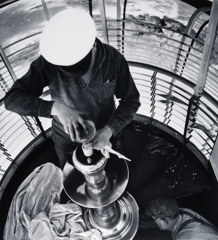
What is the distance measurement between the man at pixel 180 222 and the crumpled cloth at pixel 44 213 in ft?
1.16

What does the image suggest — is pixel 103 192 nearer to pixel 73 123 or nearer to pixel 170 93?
pixel 73 123

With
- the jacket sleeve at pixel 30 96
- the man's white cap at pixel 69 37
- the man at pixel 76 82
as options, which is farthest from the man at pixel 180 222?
the man's white cap at pixel 69 37

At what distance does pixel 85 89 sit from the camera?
123 cm

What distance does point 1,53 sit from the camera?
1.61 metres

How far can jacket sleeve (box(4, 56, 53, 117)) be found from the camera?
1159mm

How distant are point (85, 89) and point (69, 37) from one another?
36 centimetres

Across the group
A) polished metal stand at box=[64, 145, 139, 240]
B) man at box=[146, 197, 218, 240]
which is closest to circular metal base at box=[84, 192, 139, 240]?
polished metal stand at box=[64, 145, 139, 240]

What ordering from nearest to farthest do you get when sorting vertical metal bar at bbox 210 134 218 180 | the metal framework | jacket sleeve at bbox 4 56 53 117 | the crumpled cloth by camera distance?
jacket sleeve at bbox 4 56 53 117, the metal framework, the crumpled cloth, vertical metal bar at bbox 210 134 218 180

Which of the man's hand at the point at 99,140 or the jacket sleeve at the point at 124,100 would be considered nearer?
the man's hand at the point at 99,140

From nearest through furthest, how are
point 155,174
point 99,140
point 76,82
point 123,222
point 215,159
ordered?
point 99,140 → point 76,82 → point 123,222 → point 215,159 → point 155,174

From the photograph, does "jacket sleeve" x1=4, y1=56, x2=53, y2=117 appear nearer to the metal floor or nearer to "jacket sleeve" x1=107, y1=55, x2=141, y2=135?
"jacket sleeve" x1=107, y1=55, x2=141, y2=135

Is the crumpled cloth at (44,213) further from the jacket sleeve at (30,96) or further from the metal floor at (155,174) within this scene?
the jacket sleeve at (30,96)

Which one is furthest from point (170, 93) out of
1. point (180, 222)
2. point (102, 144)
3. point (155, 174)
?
point (102, 144)

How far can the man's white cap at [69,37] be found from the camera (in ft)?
2.95
